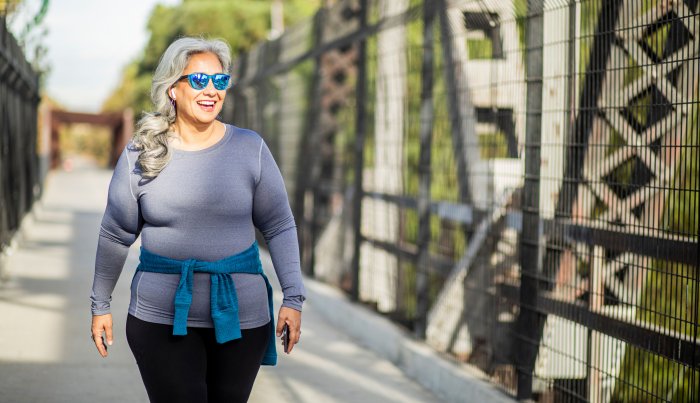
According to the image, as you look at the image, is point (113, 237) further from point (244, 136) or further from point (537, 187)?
point (537, 187)

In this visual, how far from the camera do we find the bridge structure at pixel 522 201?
4738mm

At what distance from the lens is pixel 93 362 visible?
7.73 meters

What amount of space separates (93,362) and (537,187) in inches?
135

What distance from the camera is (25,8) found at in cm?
1478

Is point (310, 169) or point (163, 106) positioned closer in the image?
point (163, 106)

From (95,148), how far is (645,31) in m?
138

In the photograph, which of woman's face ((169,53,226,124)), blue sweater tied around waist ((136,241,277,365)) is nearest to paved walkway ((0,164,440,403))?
blue sweater tied around waist ((136,241,277,365))

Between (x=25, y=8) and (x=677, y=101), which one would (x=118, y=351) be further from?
(x=25, y=8)

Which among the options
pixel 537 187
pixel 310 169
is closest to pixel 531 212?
pixel 537 187

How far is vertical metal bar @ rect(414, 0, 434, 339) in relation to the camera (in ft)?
25.3

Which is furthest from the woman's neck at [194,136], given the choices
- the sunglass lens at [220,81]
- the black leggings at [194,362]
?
the black leggings at [194,362]

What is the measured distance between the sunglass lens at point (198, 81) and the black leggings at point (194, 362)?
0.80 m

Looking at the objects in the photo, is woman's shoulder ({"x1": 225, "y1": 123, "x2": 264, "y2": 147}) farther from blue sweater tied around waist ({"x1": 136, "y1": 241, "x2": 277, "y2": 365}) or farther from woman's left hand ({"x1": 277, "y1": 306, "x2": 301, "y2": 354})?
woman's left hand ({"x1": 277, "y1": 306, "x2": 301, "y2": 354})

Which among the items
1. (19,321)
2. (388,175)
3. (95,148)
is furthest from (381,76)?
(95,148)
